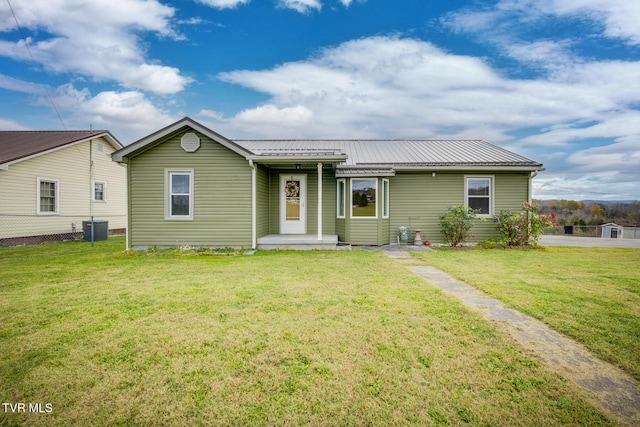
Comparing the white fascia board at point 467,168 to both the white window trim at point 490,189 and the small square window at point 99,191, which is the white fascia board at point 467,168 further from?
the small square window at point 99,191

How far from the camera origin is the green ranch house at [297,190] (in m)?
10.2

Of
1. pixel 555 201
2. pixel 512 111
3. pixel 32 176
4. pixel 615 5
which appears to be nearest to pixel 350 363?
pixel 615 5

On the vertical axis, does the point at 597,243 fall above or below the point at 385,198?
below

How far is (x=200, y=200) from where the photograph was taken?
10328 millimetres

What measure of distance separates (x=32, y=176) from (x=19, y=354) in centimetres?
1390

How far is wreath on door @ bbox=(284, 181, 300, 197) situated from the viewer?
12328 millimetres

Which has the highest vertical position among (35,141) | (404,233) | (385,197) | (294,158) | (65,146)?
(35,141)

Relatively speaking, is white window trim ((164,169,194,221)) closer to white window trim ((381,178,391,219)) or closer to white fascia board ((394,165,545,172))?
white window trim ((381,178,391,219))

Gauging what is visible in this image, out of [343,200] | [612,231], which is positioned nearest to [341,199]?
[343,200]

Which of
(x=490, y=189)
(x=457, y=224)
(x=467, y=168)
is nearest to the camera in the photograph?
(x=467, y=168)

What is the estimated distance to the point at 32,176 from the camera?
42.1 ft

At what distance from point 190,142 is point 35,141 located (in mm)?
10876

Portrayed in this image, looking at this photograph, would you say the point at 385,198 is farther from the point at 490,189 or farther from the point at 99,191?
the point at 99,191

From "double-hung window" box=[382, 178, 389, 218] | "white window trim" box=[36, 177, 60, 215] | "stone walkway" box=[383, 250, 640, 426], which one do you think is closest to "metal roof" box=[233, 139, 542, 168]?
"double-hung window" box=[382, 178, 389, 218]
